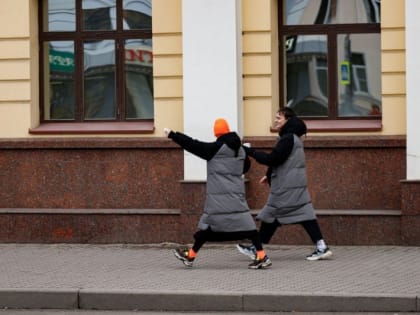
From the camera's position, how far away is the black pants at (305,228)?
13594mm

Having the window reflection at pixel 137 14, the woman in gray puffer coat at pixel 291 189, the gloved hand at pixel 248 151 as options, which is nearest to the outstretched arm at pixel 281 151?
the woman in gray puffer coat at pixel 291 189

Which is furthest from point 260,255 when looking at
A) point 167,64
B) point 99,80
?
point 99,80

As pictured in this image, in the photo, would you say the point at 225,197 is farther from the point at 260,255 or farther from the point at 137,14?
the point at 137,14

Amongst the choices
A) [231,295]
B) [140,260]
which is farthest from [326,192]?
[231,295]

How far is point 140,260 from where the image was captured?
14055 millimetres

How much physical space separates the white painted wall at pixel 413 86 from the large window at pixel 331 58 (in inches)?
33.6

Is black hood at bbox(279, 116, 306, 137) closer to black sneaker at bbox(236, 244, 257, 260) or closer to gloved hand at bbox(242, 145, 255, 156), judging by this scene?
gloved hand at bbox(242, 145, 255, 156)

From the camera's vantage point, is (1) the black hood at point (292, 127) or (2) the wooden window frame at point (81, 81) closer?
(1) the black hood at point (292, 127)

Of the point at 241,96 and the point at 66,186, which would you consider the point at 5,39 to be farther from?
the point at 241,96

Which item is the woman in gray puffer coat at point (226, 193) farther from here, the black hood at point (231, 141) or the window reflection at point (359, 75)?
the window reflection at point (359, 75)

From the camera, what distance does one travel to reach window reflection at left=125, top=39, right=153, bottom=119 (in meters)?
16.1

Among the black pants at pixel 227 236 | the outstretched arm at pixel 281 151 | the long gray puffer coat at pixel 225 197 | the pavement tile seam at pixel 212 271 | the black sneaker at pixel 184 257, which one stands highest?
the outstretched arm at pixel 281 151

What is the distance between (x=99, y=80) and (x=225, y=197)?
4.16 m

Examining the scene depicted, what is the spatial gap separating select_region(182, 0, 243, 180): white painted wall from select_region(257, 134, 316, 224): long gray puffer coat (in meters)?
1.81
